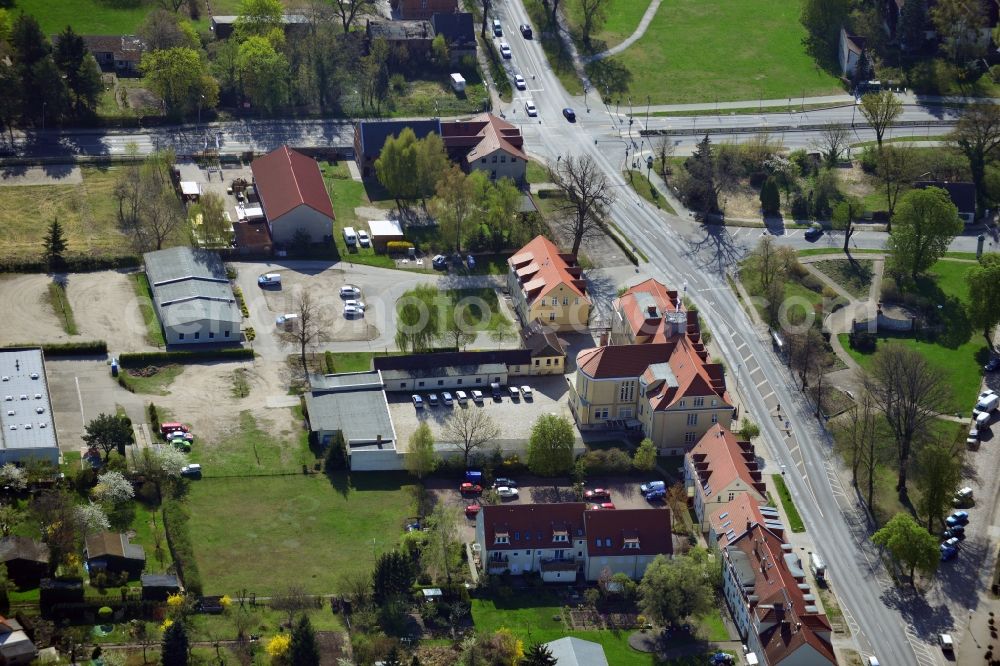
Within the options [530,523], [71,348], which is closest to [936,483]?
[530,523]

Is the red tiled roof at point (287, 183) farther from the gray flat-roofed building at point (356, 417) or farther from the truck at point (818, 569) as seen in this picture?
the truck at point (818, 569)

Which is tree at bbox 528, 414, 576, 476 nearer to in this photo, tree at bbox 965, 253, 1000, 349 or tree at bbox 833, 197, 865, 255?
tree at bbox 965, 253, 1000, 349

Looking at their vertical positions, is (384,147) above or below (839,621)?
above

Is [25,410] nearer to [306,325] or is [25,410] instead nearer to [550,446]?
[306,325]

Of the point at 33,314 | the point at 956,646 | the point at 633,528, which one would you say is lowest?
the point at 956,646

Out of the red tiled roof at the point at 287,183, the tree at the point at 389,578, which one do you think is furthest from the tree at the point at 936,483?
the red tiled roof at the point at 287,183

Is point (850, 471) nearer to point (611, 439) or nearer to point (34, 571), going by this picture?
point (611, 439)

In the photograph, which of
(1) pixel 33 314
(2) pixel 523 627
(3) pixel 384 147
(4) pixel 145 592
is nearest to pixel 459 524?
(2) pixel 523 627

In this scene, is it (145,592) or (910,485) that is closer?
(145,592)
